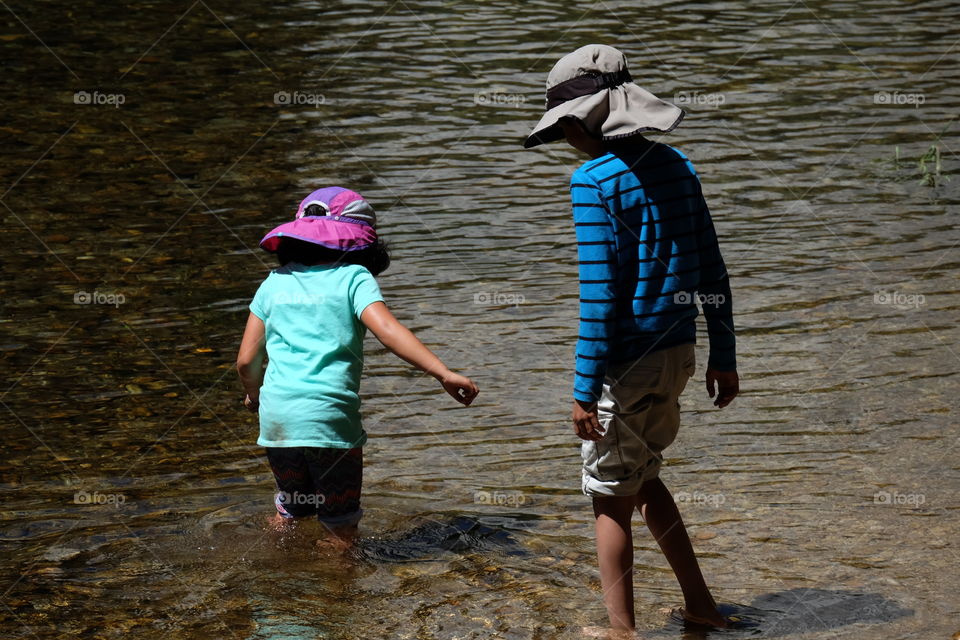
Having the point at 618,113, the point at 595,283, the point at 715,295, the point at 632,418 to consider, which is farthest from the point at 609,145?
the point at 632,418

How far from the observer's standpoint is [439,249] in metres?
8.55

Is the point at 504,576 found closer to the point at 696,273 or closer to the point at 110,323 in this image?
the point at 696,273

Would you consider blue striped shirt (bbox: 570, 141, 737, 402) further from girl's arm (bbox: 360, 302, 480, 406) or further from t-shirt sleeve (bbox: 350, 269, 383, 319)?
t-shirt sleeve (bbox: 350, 269, 383, 319)

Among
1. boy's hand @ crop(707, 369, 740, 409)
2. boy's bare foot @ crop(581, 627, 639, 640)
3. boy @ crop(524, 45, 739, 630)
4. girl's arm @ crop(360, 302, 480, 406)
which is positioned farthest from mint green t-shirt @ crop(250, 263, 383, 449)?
boy's hand @ crop(707, 369, 740, 409)

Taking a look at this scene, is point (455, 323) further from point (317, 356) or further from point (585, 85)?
point (585, 85)

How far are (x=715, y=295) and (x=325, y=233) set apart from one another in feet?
4.81

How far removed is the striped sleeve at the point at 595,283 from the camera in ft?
12.6

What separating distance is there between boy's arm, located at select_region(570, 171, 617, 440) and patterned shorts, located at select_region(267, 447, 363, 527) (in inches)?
48.0

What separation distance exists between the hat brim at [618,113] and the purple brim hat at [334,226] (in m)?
0.98

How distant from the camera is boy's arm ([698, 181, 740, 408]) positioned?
412 centimetres

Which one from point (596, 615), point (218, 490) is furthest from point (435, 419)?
point (596, 615)

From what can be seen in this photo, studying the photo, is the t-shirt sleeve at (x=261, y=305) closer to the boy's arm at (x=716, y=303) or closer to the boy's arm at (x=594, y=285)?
the boy's arm at (x=594, y=285)

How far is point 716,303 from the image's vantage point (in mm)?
4156

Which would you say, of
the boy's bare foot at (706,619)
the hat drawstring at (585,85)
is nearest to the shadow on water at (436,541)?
the boy's bare foot at (706,619)
